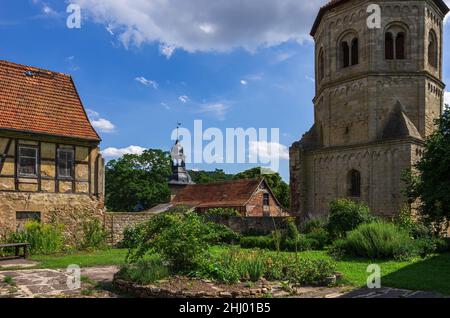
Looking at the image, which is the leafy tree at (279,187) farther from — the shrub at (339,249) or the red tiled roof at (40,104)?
the shrub at (339,249)

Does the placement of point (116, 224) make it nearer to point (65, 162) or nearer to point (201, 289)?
point (65, 162)

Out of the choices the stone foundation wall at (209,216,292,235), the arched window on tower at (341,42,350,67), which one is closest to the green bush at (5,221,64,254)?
the stone foundation wall at (209,216,292,235)

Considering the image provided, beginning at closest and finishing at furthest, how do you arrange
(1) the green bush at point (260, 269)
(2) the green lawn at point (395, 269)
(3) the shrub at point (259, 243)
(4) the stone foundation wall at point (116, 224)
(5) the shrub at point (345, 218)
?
(1) the green bush at point (260, 269), (2) the green lawn at point (395, 269), (5) the shrub at point (345, 218), (3) the shrub at point (259, 243), (4) the stone foundation wall at point (116, 224)

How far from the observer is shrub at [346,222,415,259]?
46.0 feet

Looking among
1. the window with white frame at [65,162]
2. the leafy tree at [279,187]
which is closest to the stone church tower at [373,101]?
the window with white frame at [65,162]

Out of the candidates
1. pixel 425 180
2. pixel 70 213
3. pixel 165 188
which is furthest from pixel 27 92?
pixel 165 188

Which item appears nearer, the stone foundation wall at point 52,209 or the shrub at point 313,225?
the stone foundation wall at point 52,209

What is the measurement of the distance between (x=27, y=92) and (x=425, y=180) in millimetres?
18256

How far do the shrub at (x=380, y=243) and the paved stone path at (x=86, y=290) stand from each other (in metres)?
5.09

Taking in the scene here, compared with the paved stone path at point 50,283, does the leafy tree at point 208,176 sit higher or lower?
higher

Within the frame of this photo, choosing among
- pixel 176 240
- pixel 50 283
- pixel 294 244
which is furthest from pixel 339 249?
pixel 50 283

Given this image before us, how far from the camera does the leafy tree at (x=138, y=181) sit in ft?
183

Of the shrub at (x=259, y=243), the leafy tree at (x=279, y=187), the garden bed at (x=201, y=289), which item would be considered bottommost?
the shrub at (x=259, y=243)
